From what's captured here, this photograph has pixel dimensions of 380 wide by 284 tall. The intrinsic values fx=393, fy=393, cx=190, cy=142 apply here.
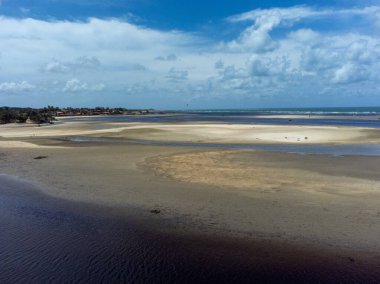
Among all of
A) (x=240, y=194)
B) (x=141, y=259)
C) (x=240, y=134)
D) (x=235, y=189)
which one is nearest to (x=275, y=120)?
(x=240, y=134)

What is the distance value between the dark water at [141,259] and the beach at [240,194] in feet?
0.87

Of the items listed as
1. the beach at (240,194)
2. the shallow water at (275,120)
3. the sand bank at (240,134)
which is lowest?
the shallow water at (275,120)

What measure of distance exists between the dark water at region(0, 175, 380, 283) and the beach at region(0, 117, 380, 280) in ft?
0.87

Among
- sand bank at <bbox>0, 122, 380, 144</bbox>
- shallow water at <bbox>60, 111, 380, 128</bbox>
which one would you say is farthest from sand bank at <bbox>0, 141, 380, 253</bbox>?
shallow water at <bbox>60, 111, 380, 128</bbox>

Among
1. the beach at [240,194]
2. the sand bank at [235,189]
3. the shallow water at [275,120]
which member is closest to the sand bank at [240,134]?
the beach at [240,194]

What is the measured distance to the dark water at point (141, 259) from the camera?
8.41 m

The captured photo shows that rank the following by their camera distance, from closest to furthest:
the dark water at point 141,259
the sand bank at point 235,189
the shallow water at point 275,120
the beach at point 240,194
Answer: the dark water at point 141,259 → the beach at point 240,194 → the sand bank at point 235,189 → the shallow water at point 275,120

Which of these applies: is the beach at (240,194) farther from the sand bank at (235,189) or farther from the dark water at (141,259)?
the dark water at (141,259)

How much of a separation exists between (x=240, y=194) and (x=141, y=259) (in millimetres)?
6661

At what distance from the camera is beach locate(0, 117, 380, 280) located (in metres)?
10.6

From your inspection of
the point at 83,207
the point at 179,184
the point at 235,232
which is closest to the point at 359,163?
the point at 179,184

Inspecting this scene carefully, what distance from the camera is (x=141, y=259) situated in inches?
368

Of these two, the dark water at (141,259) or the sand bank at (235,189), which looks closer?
the dark water at (141,259)

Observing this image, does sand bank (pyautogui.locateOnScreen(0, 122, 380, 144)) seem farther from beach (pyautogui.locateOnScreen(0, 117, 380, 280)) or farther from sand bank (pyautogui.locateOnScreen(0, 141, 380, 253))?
sand bank (pyautogui.locateOnScreen(0, 141, 380, 253))
